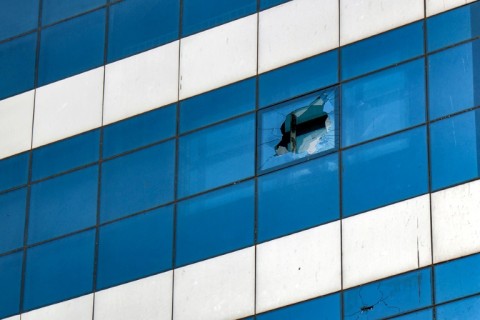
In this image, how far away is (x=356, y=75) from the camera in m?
40.3

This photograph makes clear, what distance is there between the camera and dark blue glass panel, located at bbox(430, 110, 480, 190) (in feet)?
125

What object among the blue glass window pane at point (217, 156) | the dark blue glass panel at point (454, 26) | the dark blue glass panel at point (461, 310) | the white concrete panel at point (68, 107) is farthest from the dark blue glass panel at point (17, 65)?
the dark blue glass panel at point (461, 310)

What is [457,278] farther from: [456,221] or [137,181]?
[137,181]

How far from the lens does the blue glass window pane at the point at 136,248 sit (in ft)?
136

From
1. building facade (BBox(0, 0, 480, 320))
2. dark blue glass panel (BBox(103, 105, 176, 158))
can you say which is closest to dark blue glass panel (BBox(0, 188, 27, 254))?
building facade (BBox(0, 0, 480, 320))

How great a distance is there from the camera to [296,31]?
1636 inches

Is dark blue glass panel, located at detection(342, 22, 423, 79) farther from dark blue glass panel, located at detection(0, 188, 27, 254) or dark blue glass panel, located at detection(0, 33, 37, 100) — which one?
dark blue glass panel, located at detection(0, 33, 37, 100)

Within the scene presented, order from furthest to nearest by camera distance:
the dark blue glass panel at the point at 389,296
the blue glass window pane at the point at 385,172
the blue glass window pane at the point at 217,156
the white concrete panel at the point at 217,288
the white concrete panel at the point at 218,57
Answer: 1. the white concrete panel at the point at 218,57
2. the blue glass window pane at the point at 217,156
3. the white concrete panel at the point at 217,288
4. the blue glass window pane at the point at 385,172
5. the dark blue glass panel at the point at 389,296

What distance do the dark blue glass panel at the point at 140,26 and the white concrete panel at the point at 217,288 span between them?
5.73 metres

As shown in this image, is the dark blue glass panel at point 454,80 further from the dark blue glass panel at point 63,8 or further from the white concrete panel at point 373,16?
the dark blue glass panel at point 63,8

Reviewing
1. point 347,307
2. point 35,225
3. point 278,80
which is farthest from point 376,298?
point 35,225

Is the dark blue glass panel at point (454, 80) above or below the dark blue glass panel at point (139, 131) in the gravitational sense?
below

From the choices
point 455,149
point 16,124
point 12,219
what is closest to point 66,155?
point 12,219

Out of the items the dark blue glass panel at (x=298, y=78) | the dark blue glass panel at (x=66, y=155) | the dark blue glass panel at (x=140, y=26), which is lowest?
the dark blue glass panel at (x=298, y=78)
